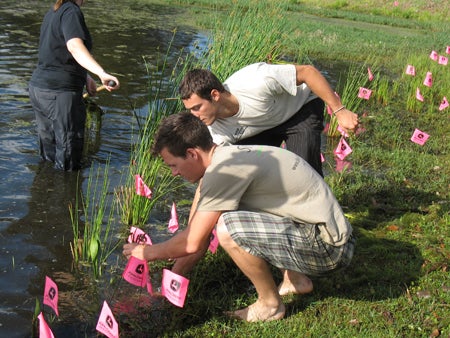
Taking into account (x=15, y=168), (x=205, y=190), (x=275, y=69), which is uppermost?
(x=275, y=69)

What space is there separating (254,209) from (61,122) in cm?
257

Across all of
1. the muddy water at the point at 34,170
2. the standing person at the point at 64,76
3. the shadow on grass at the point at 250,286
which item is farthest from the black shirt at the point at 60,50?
the shadow on grass at the point at 250,286

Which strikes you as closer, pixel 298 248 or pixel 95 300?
pixel 298 248

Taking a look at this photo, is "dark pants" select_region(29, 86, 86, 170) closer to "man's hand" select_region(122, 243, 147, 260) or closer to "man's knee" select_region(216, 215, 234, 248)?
"man's hand" select_region(122, 243, 147, 260)

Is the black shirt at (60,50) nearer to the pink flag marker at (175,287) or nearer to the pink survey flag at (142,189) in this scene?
the pink survey flag at (142,189)

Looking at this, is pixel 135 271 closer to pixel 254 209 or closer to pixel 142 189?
pixel 254 209

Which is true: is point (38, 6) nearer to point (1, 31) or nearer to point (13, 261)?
point (1, 31)

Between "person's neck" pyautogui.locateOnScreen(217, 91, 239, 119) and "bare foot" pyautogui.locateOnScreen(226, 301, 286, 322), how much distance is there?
1.21 metres

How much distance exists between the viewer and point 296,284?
364cm

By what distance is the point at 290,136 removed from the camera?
4246mm

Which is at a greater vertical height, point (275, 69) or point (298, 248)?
point (275, 69)

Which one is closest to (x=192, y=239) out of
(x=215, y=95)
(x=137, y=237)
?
(x=137, y=237)

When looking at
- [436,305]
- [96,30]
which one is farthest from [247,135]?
[96,30]

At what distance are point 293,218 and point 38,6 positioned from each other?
51.7 feet
